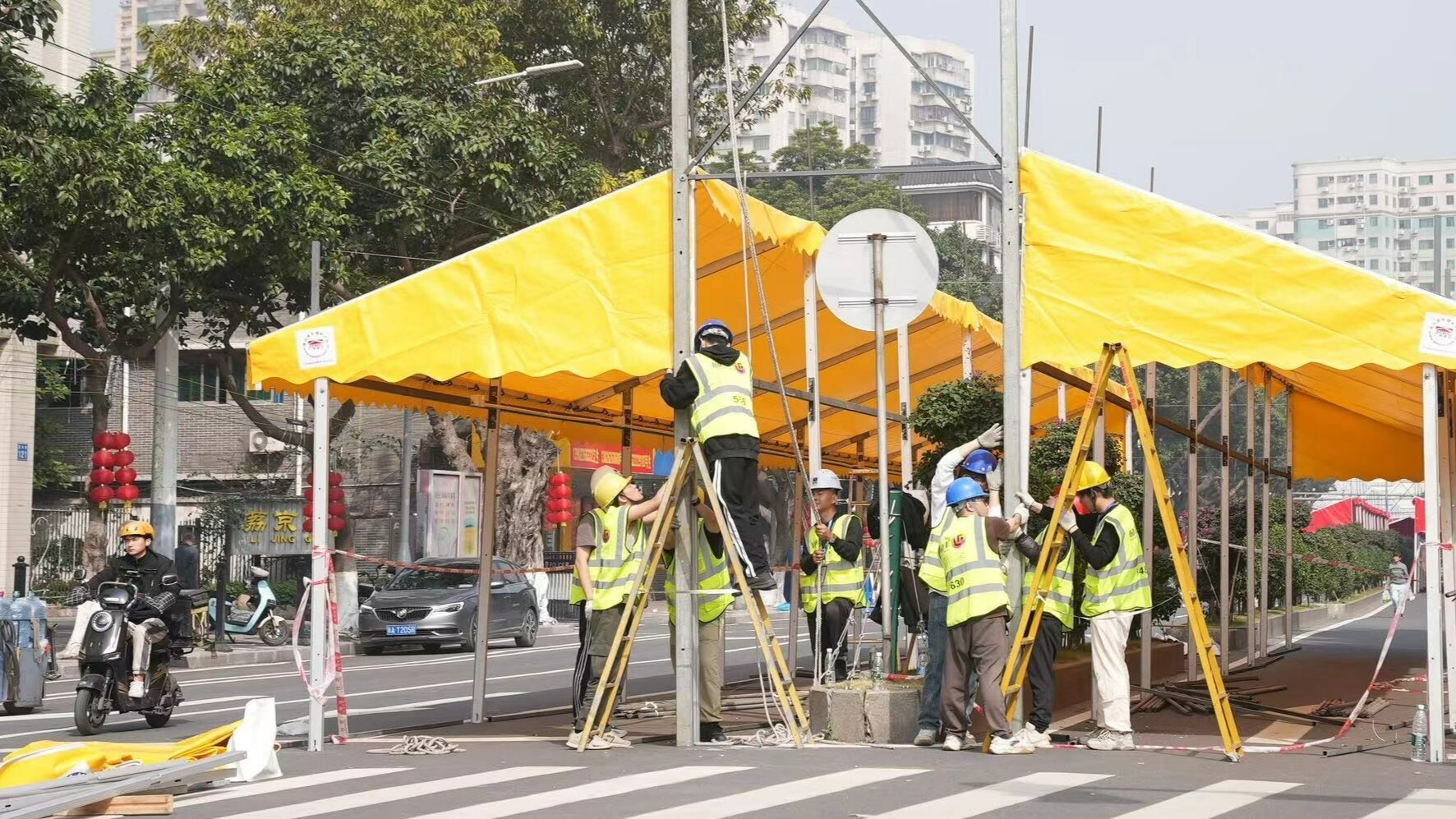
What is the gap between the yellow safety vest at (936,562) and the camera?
37.6 ft

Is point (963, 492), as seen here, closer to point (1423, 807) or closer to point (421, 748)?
point (1423, 807)

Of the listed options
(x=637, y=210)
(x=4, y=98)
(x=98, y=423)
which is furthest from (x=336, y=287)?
(x=637, y=210)

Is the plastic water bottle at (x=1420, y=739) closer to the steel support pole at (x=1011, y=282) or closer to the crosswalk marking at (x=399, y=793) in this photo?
the steel support pole at (x=1011, y=282)

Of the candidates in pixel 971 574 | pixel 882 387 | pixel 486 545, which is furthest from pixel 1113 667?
pixel 486 545

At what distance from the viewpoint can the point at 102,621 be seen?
45.3ft

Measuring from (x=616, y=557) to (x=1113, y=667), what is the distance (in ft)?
10.7

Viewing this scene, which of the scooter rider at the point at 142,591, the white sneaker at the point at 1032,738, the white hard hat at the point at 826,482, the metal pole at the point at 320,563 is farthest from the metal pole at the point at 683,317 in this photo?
the scooter rider at the point at 142,591

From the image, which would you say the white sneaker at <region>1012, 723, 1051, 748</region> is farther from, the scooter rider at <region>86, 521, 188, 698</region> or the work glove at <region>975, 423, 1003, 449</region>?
the scooter rider at <region>86, 521, 188, 698</region>

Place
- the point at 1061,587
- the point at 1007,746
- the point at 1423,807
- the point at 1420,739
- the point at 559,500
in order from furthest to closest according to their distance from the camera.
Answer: the point at 559,500 < the point at 1061,587 < the point at 1007,746 < the point at 1420,739 < the point at 1423,807

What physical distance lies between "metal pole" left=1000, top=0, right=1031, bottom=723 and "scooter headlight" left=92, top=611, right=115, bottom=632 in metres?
6.81

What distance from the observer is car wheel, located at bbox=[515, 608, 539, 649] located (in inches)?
1102

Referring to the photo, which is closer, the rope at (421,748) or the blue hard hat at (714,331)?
the blue hard hat at (714,331)

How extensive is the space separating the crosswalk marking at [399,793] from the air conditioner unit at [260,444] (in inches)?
1445

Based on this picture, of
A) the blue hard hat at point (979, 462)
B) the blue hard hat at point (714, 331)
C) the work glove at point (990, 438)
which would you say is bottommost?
the blue hard hat at point (979, 462)
